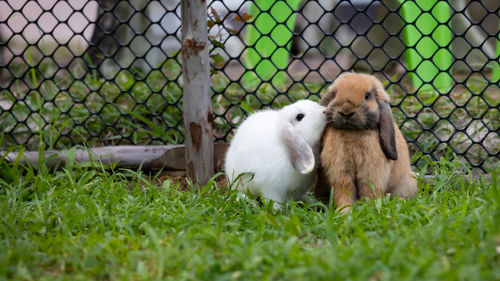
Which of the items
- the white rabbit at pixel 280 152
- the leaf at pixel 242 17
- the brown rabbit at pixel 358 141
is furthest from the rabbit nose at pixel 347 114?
the leaf at pixel 242 17

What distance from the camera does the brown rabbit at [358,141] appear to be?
234cm

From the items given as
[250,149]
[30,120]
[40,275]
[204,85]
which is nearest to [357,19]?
[204,85]

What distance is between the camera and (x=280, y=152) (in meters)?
2.51

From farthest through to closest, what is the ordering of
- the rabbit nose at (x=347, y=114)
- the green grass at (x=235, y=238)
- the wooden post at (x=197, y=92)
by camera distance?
the wooden post at (x=197, y=92), the rabbit nose at (x=347, y=114), the green grass at (x=235, y=238)

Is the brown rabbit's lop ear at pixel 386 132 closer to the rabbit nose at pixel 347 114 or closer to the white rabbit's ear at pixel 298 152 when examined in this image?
the rabbit nose at pixel 347 114

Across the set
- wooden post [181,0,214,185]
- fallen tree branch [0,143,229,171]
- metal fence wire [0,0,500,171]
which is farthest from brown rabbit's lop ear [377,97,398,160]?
fallen tree branch [0,143,229,171]

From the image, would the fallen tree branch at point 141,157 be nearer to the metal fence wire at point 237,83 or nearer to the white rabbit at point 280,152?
the metal fence wire at point 237,83

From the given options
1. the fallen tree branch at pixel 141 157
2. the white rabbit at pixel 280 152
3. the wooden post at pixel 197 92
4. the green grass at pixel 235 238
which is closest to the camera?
the green grass at pixel 235 238

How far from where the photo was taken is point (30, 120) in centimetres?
394

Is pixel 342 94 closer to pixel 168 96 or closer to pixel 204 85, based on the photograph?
pixel 204 85

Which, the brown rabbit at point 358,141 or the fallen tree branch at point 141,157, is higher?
the brown rabbit at point 358,141

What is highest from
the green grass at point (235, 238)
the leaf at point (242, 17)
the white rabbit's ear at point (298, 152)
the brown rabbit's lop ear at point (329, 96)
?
the leaf at point (242, 17)

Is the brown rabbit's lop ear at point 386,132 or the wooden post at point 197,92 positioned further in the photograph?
the wooden post at point 197,92

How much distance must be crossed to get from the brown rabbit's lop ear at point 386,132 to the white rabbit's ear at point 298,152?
326mm
